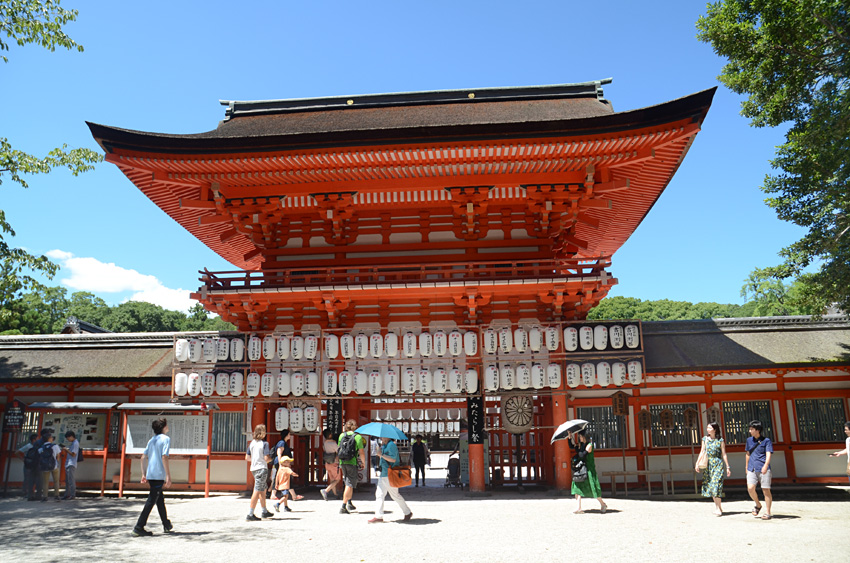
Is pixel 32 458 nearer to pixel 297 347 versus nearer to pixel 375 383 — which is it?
pixel 297 347

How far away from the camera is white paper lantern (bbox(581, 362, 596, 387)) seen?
15578 mm

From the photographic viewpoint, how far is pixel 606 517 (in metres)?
11.7

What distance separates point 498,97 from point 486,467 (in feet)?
36.7

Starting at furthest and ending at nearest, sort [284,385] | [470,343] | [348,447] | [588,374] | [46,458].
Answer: [284,385] → [470,343] → [588,374] → [46,458] → [348,447]

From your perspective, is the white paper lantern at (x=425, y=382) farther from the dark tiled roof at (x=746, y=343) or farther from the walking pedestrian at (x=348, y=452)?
the dark tiled roof at (x=746, y=343)

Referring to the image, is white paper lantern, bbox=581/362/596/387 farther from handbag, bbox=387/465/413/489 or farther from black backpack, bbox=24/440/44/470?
black backpack, bbox=24/440/44/470

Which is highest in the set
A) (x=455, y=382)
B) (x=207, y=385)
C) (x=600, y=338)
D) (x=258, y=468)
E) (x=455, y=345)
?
(x=600, y=338)

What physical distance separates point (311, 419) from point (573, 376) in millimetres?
6941

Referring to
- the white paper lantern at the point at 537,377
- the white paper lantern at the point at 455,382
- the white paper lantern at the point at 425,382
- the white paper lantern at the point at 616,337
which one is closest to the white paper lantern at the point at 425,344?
the white paper lantern at the point at 425,382

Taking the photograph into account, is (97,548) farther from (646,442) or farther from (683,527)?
(646,442)

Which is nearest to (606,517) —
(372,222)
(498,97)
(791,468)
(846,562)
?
(846,562)

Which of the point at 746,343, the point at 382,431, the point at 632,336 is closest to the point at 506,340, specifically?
the point at 632,336

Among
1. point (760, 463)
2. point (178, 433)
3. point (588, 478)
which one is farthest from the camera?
A: point (178, 433)

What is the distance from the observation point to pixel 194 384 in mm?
16156
